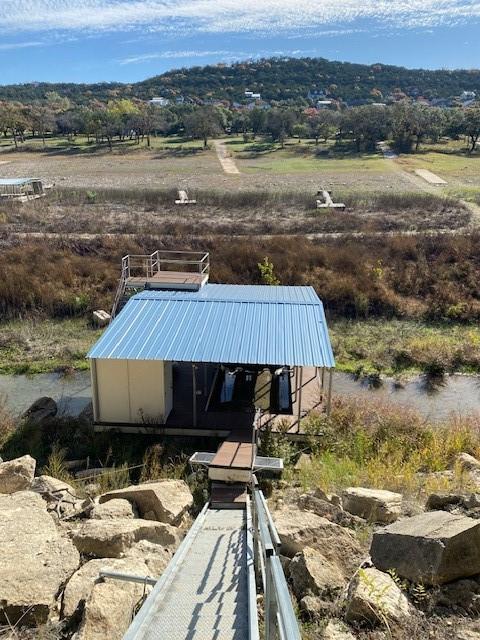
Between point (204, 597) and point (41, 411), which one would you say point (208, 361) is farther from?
point (204, 597)

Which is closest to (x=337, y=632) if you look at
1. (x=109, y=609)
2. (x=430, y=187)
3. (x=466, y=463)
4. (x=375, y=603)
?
(x=375, y=603)

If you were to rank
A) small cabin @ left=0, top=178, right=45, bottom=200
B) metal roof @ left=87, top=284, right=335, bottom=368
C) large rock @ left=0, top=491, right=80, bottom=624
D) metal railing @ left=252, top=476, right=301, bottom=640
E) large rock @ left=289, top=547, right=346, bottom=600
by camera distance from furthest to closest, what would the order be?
small cabin @ left=0, top=178, right=45, bottom=200 → metal roof @ left=87, top=284, right=335, bottom=368 → large rock @ left=289, top=547, right=346, bottom=600 → large rock @ left=0, top=491, right=80, bottom=624 → metal railing @ left=252, top=476, right=301, bottom=640

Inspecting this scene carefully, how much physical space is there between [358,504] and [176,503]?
9.90 feet

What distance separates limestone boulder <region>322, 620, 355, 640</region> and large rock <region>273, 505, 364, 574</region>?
44.3 inches

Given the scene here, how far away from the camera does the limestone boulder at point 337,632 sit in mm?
4941

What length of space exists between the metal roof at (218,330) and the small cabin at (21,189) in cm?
3766

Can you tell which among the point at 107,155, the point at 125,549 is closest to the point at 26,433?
the point at 125,549

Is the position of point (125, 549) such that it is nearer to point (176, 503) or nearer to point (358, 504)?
point (176, 503)

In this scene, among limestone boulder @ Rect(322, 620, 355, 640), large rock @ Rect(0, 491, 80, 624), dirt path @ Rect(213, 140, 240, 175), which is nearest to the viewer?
limestone boulder @ Rect(322, 620, 355, 640)

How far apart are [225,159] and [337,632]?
78.5 m

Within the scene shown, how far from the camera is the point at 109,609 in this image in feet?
17.1

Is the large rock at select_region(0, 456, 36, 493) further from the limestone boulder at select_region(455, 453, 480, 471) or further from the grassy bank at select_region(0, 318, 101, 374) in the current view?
the grassy bank at select_region(0, 318, 101, 374)

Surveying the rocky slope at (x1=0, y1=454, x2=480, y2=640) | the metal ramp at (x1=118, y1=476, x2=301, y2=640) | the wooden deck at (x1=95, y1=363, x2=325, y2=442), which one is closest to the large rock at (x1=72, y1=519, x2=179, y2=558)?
the rocky slope at (x1=0, y1=454, x2=480, y2=640)

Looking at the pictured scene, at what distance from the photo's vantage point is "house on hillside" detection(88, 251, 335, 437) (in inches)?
561
